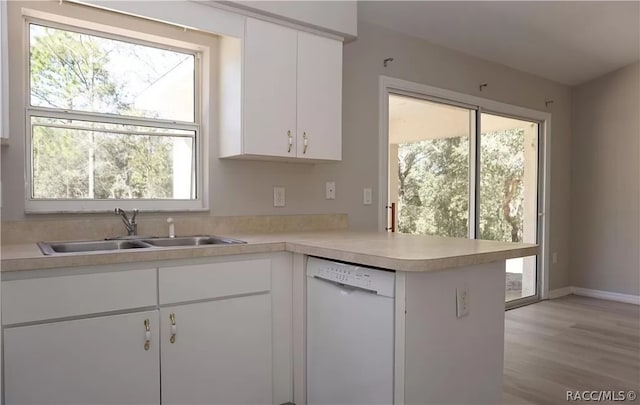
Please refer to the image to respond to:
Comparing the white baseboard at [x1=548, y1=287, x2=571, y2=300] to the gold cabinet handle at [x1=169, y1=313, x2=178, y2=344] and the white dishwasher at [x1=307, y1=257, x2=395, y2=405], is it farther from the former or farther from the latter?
the gold cabinet handle at [x1=169, y1=313, x2=178, y2=344]

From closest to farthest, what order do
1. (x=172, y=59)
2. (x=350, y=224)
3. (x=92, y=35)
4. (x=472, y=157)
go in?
(x=92, y=35), (x=172, y=59), (x=350, y=224), (x=472, y=157)

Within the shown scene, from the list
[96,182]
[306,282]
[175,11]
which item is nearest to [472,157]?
[306,282]

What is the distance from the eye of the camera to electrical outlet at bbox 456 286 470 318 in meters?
1.74

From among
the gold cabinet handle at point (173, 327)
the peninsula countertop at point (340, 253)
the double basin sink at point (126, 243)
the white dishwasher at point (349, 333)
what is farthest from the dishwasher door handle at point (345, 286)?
the gold cabinet handle at point (173, 327)

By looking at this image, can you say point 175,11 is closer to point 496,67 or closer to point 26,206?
point 26,206

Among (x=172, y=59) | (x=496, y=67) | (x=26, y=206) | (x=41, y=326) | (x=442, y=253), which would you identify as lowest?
(x=41, y=326)

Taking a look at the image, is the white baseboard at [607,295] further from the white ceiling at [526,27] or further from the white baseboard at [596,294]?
the white ceiling at [526,27]

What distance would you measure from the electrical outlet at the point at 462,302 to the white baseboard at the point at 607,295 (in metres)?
3.81

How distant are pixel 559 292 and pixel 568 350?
2.00 meters

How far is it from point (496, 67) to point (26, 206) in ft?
12.7

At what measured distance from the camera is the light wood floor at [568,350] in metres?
2.55

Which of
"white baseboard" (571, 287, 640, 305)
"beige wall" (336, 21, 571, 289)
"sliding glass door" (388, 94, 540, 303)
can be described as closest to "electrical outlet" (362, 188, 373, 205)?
"beige wall" (336, 21, 571, 289)

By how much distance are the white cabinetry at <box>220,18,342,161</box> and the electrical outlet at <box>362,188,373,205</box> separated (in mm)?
592

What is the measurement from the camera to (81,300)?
5.44ft
